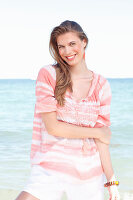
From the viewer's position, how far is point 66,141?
7.97 feet

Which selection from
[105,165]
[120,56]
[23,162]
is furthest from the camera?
[120,56]

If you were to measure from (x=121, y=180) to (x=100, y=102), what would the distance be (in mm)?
3071

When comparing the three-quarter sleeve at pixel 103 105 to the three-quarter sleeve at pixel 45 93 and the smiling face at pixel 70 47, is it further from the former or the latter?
the three-quarter sleeve at pixel 45 93

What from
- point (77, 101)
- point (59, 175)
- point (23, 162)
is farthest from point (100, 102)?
point (23, 162)

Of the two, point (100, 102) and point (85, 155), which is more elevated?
point (100, 102)

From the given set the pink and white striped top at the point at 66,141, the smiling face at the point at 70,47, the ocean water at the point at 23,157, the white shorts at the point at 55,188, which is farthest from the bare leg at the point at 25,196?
the ocean water at the point at 23,157

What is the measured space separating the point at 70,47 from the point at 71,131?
0.54 meters

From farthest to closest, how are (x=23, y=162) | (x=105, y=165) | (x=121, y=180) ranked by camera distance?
(x=23, y=162), (x=121, y=180), (x=105, y=165)

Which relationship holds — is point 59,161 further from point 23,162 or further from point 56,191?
point 23,162

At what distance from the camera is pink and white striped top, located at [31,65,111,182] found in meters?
2.38

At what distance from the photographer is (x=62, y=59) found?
8.36 feet

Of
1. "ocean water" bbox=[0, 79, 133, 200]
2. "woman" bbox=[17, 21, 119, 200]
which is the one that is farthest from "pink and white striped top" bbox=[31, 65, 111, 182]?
"ocean water" bbox=[0, 79, 133, 200]

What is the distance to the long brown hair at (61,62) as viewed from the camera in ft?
7.90

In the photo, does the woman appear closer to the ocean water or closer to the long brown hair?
the long brown hair
